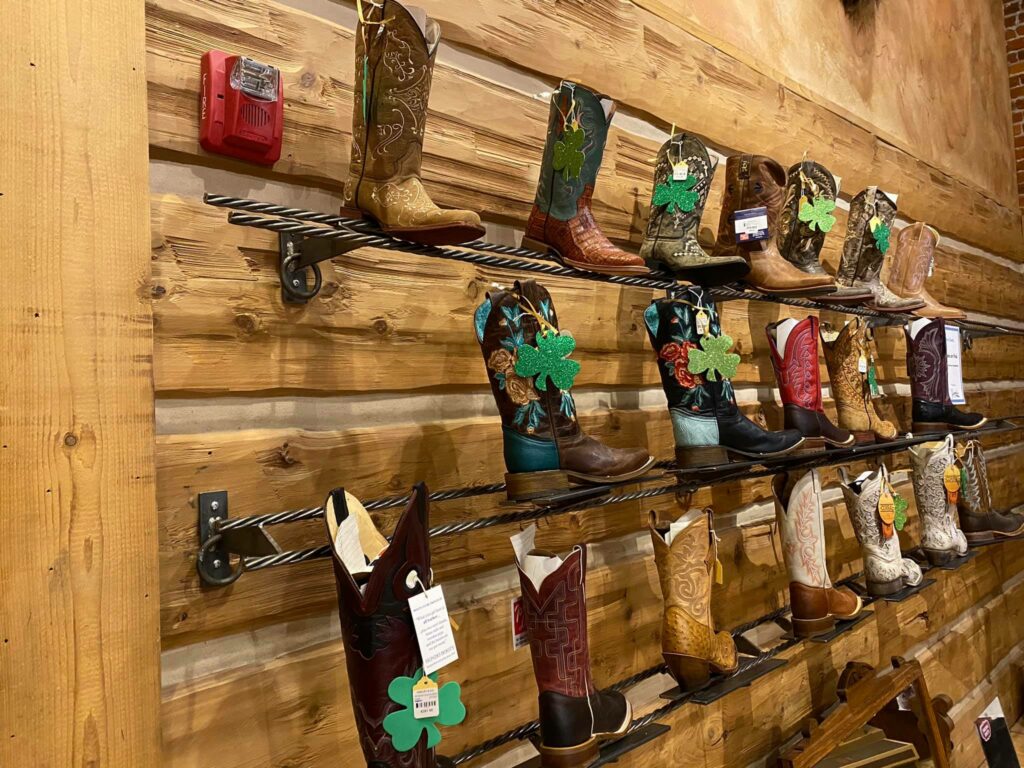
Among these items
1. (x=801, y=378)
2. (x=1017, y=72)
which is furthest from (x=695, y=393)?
(x=1017, y=72)

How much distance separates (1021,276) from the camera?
465 centimetres

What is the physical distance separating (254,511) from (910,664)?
2445 mm

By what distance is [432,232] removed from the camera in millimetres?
1343

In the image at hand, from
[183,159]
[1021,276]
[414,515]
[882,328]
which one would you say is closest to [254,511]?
[414,515]

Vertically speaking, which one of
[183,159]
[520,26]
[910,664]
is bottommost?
[910,664]

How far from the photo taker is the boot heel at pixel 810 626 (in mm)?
2246

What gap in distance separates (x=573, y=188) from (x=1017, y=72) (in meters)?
4.36

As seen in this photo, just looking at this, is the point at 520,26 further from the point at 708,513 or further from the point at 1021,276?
the point at 1021,276

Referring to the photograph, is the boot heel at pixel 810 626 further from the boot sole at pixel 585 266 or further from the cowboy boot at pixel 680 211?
the boot sole at pixel 585 266

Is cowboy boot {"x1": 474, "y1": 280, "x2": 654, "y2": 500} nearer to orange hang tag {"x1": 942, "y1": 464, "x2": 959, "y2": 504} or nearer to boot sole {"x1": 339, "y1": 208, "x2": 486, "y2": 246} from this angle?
boot sole {"x1": 339, "y1": 208, "x2": 486, "y2": 246}

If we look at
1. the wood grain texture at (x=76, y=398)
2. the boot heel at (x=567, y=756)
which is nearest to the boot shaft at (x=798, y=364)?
the boot heel at (x=567, y=756)

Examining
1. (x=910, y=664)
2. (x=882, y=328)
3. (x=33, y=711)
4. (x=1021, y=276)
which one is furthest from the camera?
(x=1021, y=276)

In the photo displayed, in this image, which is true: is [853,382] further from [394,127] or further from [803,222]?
[394,127]

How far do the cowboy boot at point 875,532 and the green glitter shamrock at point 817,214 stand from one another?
79 centimetres
